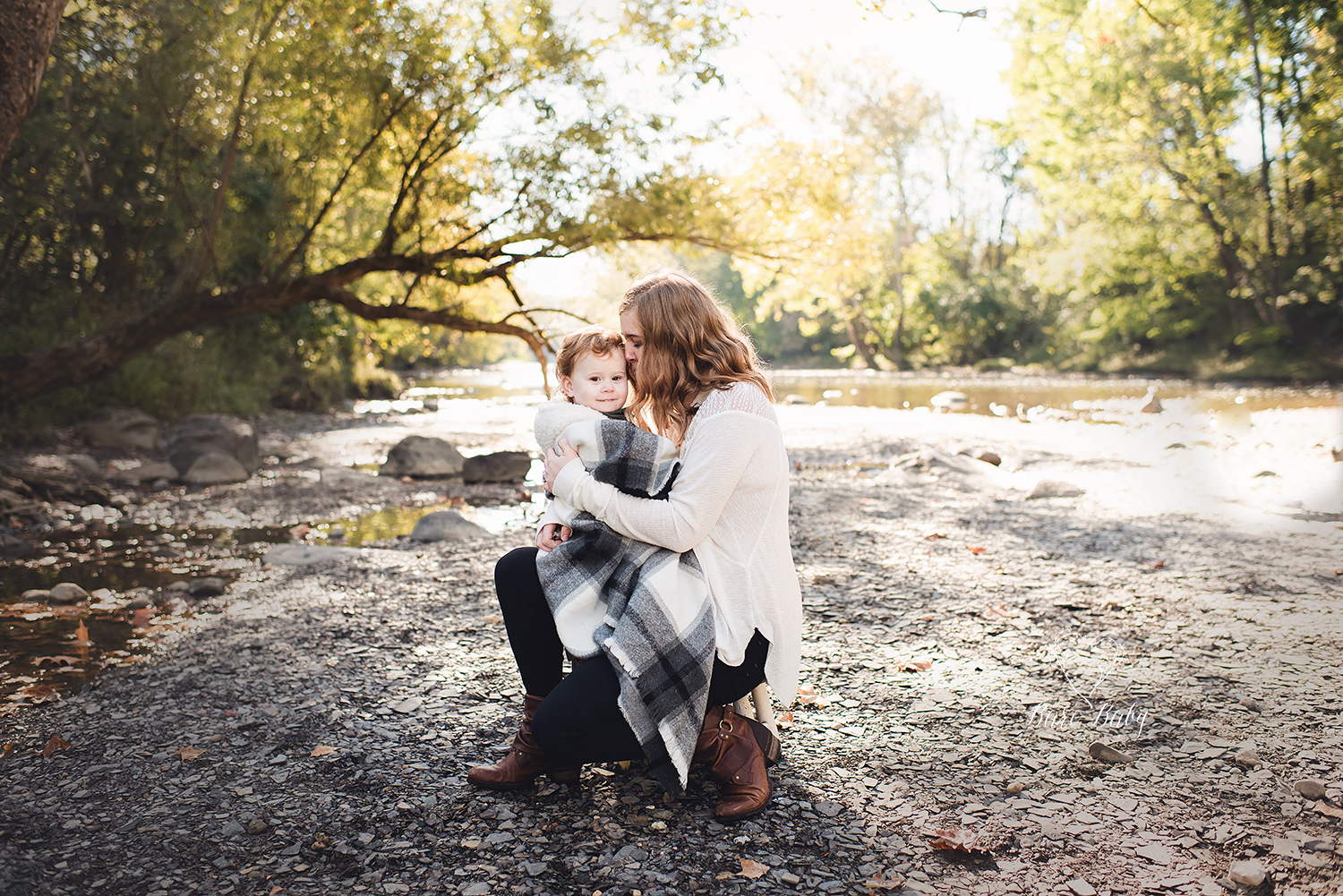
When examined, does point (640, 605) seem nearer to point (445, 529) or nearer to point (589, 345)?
point (589, 345)

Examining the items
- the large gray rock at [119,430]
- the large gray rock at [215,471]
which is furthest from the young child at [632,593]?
the large gray rock at [119,430]

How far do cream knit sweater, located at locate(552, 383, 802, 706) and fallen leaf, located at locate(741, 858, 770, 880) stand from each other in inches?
20.5

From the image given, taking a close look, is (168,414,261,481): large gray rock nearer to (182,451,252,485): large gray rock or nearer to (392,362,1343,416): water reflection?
(182,451,252,485): large gray rock

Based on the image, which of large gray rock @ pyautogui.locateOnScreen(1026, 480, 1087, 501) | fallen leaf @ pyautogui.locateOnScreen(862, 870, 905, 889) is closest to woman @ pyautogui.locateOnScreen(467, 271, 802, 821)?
fallen leaf @ pyautogui.locateOnScreen(862, 870, 905, 889)

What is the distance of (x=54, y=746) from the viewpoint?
313 cm

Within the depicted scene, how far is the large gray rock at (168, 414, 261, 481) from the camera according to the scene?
10578mm

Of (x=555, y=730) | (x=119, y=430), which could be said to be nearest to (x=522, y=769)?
(x=555, y=730)

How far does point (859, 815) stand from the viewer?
263 cm

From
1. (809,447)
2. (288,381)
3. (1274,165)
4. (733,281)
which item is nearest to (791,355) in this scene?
(733,281)

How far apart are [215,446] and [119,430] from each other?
280cm

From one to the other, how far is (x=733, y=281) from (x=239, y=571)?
65530mm

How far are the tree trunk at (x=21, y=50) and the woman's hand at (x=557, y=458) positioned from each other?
12.8 ft

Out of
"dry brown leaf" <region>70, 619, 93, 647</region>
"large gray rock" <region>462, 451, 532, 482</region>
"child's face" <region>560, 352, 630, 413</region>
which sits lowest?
"dry brown leaf" <region>70, 619, 93, 647</region>

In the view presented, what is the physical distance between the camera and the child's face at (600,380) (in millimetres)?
2809
